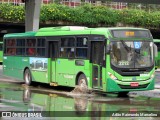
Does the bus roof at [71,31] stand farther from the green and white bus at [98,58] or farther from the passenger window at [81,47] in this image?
the passenger window at [81,47]

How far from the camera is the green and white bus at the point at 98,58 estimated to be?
17859 mm

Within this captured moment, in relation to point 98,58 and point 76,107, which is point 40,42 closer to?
point 98,58

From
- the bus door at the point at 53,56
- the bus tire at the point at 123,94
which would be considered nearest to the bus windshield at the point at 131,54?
the bus tire at the point at 123,94

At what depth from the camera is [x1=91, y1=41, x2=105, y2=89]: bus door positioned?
18.2m

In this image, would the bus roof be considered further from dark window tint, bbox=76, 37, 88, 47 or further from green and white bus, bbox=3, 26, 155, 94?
dark window tint, bbox=76, 37, 88, 47

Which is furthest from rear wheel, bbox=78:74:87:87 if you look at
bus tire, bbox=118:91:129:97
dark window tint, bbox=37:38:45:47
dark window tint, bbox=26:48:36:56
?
dark window tint, bbox=26:48:36:56

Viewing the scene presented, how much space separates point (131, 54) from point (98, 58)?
1.33 m

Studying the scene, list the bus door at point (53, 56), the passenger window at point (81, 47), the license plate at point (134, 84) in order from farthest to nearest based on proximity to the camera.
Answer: the bus door at point (53, 56)
the passenger window at point (81, 47)
the license plate at point (134, 84)

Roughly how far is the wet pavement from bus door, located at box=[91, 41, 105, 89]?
573mm

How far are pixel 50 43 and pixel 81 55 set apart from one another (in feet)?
9.51

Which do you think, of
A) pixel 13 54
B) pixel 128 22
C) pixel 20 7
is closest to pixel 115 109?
pixel 13 54

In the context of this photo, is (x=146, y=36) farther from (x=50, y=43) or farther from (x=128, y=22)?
(x=128, y=22)

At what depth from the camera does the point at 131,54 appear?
709 inches

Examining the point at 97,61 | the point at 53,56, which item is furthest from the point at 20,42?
the point at 97,61
